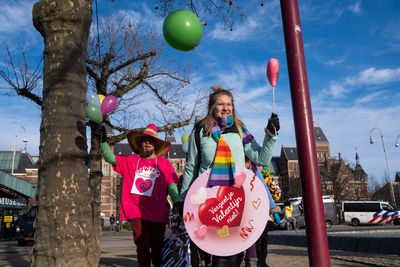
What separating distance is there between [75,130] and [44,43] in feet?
2.84

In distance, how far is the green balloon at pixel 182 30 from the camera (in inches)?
151

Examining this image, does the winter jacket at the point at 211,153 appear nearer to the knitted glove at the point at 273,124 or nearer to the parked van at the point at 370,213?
the knitted glove at the point at 273,124

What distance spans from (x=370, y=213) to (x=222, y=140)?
29.0 meters

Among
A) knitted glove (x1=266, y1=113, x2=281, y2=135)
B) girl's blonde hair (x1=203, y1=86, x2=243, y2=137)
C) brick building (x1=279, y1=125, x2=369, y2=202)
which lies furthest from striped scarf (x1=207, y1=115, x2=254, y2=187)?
brick building (x1=279, y1=125, x2=369, y2=202)

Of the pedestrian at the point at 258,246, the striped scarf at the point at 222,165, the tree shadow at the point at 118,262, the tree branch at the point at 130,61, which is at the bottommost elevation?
the tree shadow at the point at 118,262

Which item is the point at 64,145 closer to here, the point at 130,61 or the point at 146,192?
the point at 146,192

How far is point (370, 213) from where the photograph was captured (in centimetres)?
2762

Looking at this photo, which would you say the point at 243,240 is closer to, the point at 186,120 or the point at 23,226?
the point at 186,120

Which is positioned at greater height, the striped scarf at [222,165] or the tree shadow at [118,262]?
the striped scarf at [222,165]

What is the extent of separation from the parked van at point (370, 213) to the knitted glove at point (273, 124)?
1137 inches

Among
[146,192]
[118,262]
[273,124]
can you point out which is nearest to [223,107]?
[273,124]

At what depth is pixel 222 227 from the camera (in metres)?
2.83

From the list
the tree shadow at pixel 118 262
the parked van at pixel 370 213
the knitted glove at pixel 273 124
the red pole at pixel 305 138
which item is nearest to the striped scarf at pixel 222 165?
the knitted glove at pixel 273 124

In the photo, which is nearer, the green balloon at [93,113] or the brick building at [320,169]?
the green balloon at [93,113]
